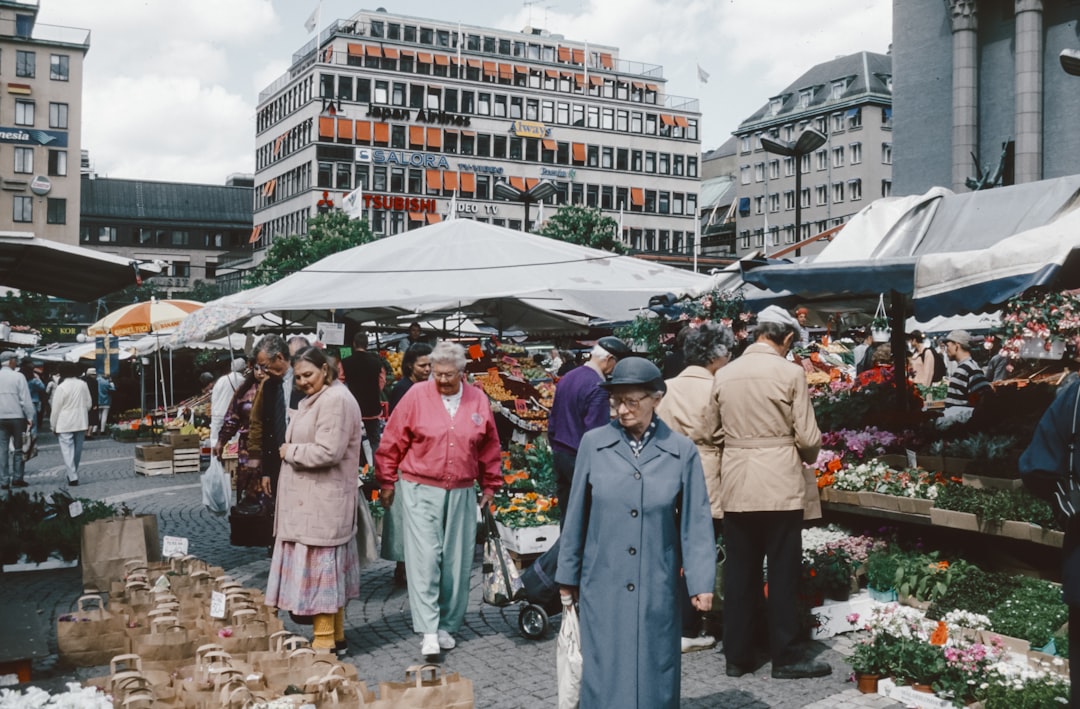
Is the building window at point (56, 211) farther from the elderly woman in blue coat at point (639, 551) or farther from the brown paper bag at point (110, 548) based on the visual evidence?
the elderly woman in blue coat at point (639, 551)

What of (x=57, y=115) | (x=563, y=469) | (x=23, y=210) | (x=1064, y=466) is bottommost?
(x=563, y=469)

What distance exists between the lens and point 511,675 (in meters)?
6.49

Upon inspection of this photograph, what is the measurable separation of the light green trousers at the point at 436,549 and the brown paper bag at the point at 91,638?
175 cm

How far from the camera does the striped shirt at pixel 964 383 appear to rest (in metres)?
10.5

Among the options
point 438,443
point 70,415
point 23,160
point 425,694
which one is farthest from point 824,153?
point 425,694

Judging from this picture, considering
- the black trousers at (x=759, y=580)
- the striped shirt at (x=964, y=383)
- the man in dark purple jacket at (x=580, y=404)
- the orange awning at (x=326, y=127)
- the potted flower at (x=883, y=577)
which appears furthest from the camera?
the orange awning at (x=326, y=127)

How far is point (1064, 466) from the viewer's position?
13.7 ft

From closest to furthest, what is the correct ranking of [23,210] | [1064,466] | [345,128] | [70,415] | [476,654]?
[1064,466] < [476,654] < [70,415] < [23,210] < [345,128]

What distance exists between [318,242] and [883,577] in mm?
56204

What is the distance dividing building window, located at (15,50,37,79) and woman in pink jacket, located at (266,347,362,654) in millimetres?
75128

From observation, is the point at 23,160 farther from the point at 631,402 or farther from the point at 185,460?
the point at 631,402

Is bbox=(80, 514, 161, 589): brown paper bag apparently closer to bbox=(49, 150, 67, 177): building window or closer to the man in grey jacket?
the man in grey jacket

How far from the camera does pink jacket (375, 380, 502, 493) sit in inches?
267

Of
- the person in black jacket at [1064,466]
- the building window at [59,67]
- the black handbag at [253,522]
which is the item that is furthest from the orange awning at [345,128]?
the person in black jacket at [1064,466]
